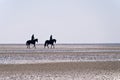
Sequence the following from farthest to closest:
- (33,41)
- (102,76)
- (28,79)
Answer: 1. (33,41)
2. (102,76)
3. (28,79)

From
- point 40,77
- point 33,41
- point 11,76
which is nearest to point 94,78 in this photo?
point 40,77

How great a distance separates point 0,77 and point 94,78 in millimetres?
5079

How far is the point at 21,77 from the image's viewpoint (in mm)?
20375

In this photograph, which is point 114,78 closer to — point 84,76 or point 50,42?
point 84,76

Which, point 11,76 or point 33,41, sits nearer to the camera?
point 11,76

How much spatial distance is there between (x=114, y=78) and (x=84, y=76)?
1759 millimetres

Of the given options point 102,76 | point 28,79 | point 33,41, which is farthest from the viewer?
point 33,41

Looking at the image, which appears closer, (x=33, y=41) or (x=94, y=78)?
(x=94, y=78)

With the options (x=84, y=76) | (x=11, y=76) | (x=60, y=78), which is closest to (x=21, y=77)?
(x=11, y=76)

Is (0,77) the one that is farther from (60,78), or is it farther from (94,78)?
(94,78)

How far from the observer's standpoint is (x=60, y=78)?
20031 millimetres

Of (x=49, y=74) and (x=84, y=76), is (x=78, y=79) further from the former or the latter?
(x=49, y=74)

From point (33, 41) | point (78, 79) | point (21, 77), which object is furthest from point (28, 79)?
point (33, 41)

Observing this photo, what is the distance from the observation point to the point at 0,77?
20.4m
